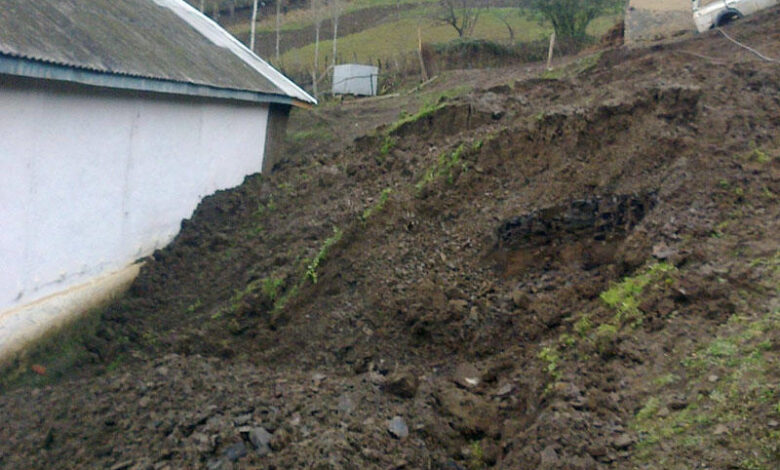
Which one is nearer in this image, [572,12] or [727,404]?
[727,404]

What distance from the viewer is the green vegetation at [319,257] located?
7.64m

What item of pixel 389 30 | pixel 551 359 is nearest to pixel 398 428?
pixel 551 359

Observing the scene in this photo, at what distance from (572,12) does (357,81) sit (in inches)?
296

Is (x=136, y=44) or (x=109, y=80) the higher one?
(x=136, y=44)

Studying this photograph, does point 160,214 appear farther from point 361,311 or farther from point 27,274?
Result: point 361,311

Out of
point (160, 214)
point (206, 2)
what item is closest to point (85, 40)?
point (160, 214)

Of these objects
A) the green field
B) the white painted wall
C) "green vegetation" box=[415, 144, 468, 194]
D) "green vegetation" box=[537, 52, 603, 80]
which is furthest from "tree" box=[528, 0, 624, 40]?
"green vegetation" box=[415, 144, 468, 194]

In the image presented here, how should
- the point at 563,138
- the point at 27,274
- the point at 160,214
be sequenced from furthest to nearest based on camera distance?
the point at 160,214 → the point at 563,138 → the point at 27,274

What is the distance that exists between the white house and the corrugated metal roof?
0.08 ft

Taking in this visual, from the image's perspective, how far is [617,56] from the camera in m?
11.6

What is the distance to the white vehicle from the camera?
12578 mm

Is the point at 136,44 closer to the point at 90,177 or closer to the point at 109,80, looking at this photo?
the point at 109,80

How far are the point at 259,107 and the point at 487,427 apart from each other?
889cm

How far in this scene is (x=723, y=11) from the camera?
12688 mm
